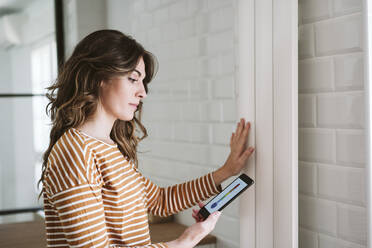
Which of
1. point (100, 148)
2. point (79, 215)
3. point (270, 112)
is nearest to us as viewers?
point (79, 215)

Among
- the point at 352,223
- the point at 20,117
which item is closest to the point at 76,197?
the point at 20,117

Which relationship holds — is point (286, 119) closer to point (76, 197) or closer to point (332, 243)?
point (332, 243)

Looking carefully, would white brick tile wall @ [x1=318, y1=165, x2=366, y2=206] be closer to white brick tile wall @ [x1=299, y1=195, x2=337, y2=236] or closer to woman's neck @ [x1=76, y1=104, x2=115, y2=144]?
white brick tile wall @ [x1=299, y1=195, x2=337, y2=236]

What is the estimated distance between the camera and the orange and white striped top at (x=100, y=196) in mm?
646

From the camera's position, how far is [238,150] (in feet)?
2.83

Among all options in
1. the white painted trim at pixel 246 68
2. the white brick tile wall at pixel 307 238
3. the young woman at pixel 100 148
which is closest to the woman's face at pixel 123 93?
the young woman at pixel 100 148

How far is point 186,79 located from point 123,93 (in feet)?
0.52

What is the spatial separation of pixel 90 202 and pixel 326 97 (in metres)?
0.51

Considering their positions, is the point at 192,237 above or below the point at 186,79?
below

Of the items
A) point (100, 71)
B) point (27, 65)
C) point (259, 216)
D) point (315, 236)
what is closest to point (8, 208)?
point (27, 65)

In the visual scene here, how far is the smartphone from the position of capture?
0.83 metres

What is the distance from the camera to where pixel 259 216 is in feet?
2.91

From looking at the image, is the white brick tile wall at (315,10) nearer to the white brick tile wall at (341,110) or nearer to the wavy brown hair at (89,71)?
the white brick tile wall at (341,110)

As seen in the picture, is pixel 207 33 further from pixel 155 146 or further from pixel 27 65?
pixel 27 65
